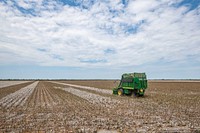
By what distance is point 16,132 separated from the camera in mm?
9047

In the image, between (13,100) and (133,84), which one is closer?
(13,100)

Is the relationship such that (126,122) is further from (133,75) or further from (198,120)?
(133,75)

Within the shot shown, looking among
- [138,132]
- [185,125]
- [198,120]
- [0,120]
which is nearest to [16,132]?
[0,120]

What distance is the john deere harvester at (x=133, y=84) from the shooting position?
24953 mm

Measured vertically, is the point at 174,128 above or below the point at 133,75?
below

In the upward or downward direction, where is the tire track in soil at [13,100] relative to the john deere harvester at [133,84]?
downward

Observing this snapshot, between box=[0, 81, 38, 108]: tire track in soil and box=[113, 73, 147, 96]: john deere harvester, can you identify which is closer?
box=[0, 81, 38, 108]: tire track in soil

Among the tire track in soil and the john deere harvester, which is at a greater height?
the john deere harvester

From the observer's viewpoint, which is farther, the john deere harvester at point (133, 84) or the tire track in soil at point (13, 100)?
the john deere harvester at point (133, 84)

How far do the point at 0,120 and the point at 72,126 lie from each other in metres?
4.43

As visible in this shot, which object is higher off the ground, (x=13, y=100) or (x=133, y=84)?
(x=133, y=84)

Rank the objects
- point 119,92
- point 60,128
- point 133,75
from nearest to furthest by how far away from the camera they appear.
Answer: point 60,128 < point 133,75 < point 119,92

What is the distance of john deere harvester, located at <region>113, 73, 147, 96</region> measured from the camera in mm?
24953

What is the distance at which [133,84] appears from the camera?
25.1 meters
